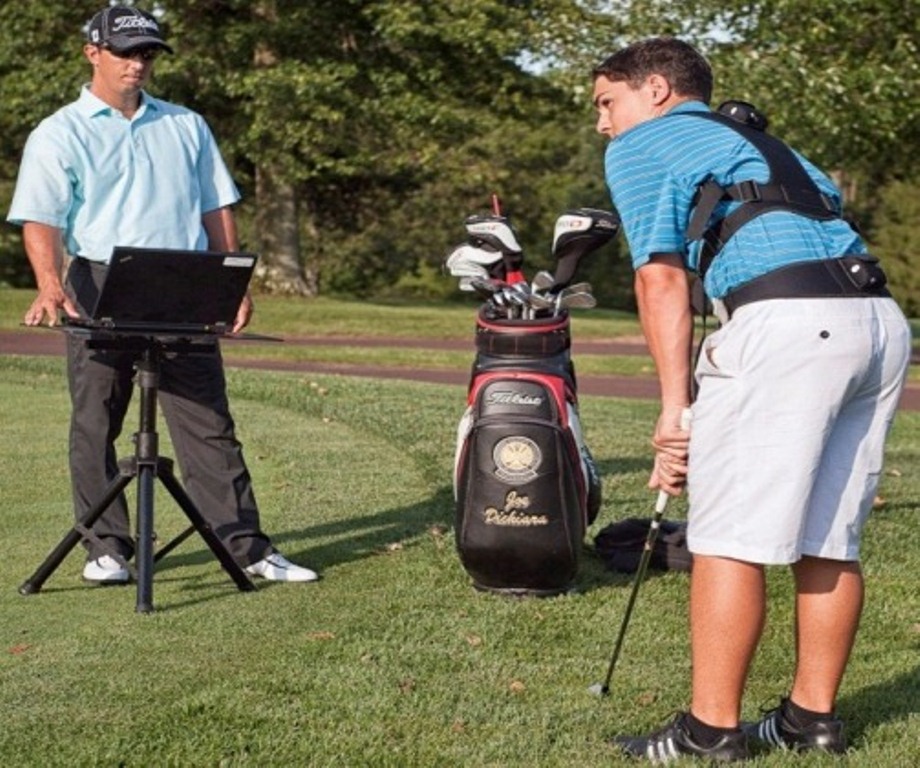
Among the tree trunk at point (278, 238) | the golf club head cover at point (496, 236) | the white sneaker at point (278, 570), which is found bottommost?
the tree trunk at point (278, 238)

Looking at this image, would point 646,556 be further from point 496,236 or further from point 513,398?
point 496,236

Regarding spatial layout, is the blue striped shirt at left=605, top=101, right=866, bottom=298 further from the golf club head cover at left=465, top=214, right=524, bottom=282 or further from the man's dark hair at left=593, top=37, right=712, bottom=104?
the golf club head cover at left=465, top=214, right=524, bottom=282

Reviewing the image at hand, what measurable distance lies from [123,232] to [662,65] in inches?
113

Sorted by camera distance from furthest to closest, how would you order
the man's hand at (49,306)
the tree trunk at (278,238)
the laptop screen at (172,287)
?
the tree trunk at (278,238) → the man's hand at (49,306) → the laptop screen at (172,287)

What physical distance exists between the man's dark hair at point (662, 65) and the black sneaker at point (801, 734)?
1769 millimetres

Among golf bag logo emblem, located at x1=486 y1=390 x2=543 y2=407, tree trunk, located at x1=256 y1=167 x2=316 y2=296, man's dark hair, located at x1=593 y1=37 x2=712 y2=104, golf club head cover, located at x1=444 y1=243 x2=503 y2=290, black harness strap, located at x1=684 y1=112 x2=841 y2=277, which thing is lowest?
tree trunk, located at x1=256 y1=167 x2=316 y2=296

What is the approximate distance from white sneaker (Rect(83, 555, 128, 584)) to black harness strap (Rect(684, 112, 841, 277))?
3.22 meters

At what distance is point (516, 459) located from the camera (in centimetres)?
693

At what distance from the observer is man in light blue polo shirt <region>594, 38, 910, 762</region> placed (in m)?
4.67

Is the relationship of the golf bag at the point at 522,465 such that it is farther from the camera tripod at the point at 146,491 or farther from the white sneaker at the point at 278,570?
the camera tripod at the point at 146,491

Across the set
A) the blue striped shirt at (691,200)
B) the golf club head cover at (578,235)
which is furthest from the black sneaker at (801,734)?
the golf club head cover at (578,235)

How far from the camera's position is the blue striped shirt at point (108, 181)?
700 cm

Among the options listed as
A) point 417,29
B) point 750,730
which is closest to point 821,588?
point 750,730

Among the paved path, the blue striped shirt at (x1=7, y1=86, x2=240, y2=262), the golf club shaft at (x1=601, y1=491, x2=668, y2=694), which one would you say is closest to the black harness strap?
the golf club shaft at (x1=601, y1=491, x2=668, y2=694)
